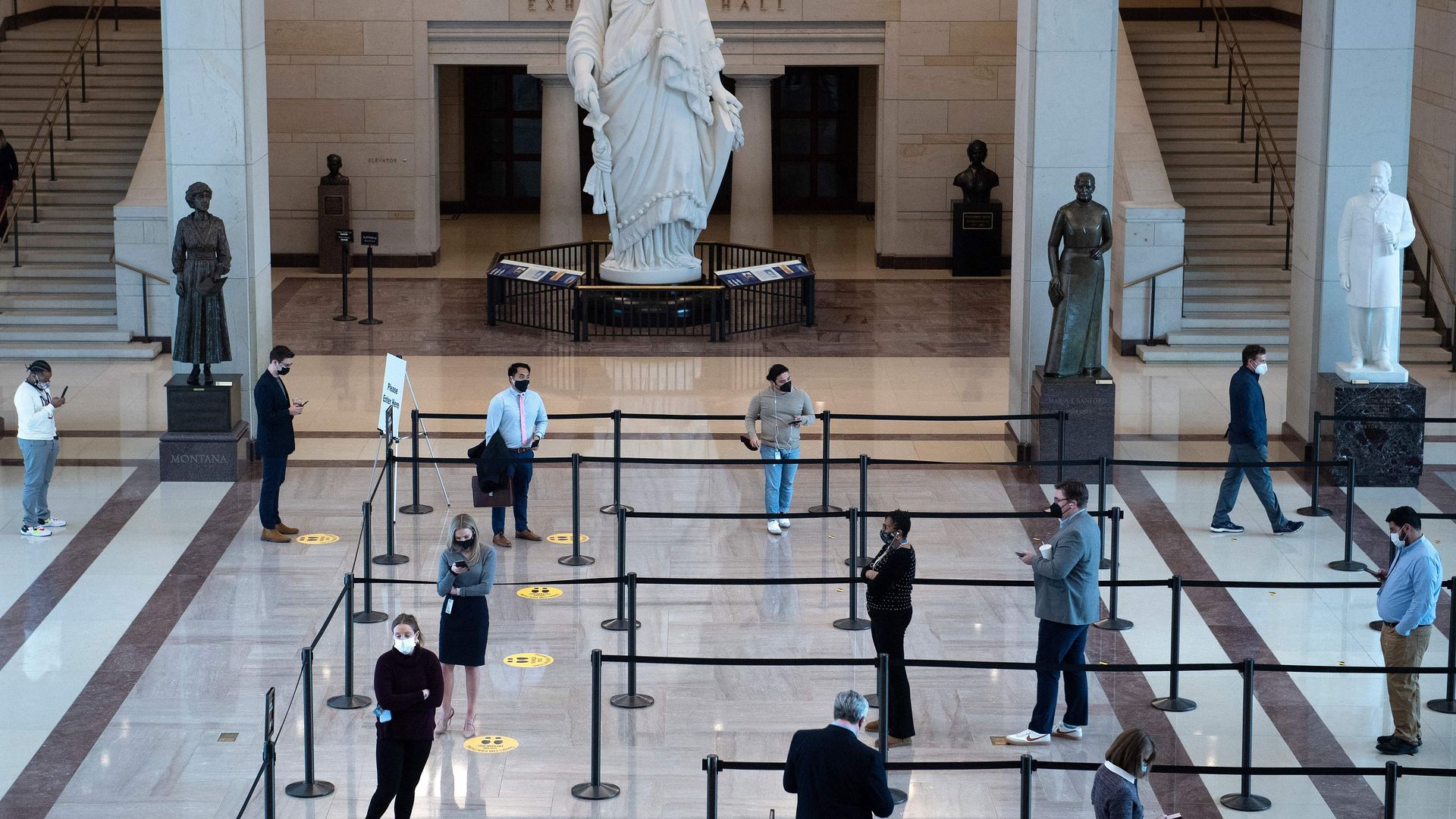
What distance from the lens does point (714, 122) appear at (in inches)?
830

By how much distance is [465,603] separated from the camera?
10156 millimetres

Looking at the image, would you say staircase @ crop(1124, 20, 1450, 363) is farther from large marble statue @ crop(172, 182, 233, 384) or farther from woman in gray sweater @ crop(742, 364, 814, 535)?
large marble statue @ crop(172, 182, 233, 384)

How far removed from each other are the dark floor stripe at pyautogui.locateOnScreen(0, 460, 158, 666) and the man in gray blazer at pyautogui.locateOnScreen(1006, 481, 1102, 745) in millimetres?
6366

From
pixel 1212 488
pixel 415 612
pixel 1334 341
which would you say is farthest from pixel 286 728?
pixel 1334 341

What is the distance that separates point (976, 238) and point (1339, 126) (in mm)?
10062

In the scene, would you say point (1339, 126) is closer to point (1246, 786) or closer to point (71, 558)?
point (1246, 786)

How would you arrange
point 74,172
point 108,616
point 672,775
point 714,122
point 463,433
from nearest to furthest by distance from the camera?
point 672,775
point 108,616
point 463,433
point 714,122
point 74,172

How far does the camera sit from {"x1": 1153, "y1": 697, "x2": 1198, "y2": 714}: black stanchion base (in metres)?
10.6

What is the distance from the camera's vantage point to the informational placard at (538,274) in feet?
70.9

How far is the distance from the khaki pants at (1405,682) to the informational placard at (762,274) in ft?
40.2

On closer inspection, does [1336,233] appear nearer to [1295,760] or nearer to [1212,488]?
[1212,488]

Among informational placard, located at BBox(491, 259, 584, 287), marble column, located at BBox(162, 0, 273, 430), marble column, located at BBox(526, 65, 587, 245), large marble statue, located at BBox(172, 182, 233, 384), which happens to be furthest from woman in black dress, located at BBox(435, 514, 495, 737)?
marble column, located at BBox(526, 65, 587, 245)

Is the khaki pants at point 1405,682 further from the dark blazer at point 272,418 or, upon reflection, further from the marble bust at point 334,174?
the marble bust at point 334,174

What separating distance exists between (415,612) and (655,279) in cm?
991
